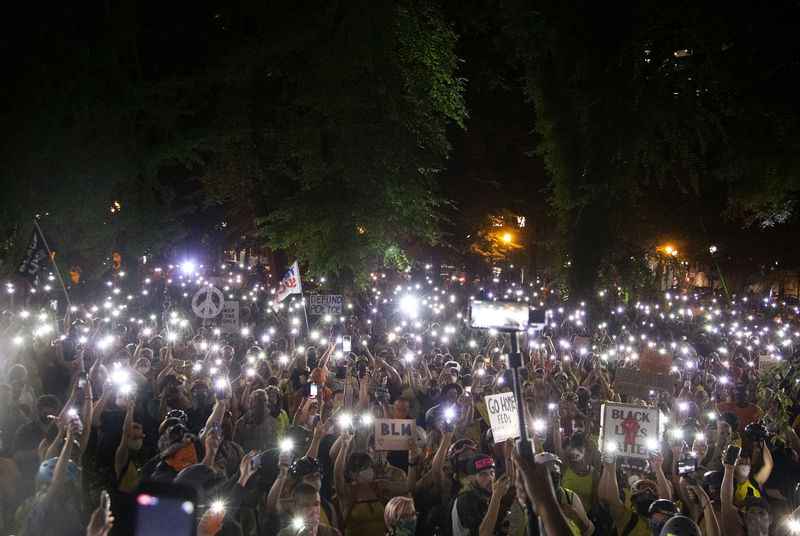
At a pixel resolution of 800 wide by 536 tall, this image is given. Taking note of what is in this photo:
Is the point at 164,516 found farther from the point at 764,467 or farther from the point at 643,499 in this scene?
the point at 764,467

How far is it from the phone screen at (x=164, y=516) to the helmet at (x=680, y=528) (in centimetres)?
293

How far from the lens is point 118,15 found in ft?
55.1

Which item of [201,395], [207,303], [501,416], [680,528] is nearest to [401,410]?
[501,416]

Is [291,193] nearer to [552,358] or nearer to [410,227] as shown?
[410,227]

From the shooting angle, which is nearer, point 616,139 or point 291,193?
point 616,139

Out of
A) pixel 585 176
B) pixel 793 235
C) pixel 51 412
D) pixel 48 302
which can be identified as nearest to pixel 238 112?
pixel 48 302

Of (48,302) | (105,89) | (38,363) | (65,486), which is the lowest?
(65,486)

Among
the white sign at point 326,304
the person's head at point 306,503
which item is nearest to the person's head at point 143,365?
the white sign at point 326,304

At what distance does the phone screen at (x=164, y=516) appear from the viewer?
113 inches

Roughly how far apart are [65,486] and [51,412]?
306 cm

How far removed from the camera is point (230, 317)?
51.5 feet

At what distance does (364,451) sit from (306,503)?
2.62 meters

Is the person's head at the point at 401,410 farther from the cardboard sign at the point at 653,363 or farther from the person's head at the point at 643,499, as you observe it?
the person's head at the point at 643,499

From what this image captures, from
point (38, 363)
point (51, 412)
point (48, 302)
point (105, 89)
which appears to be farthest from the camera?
point (48, 302)
